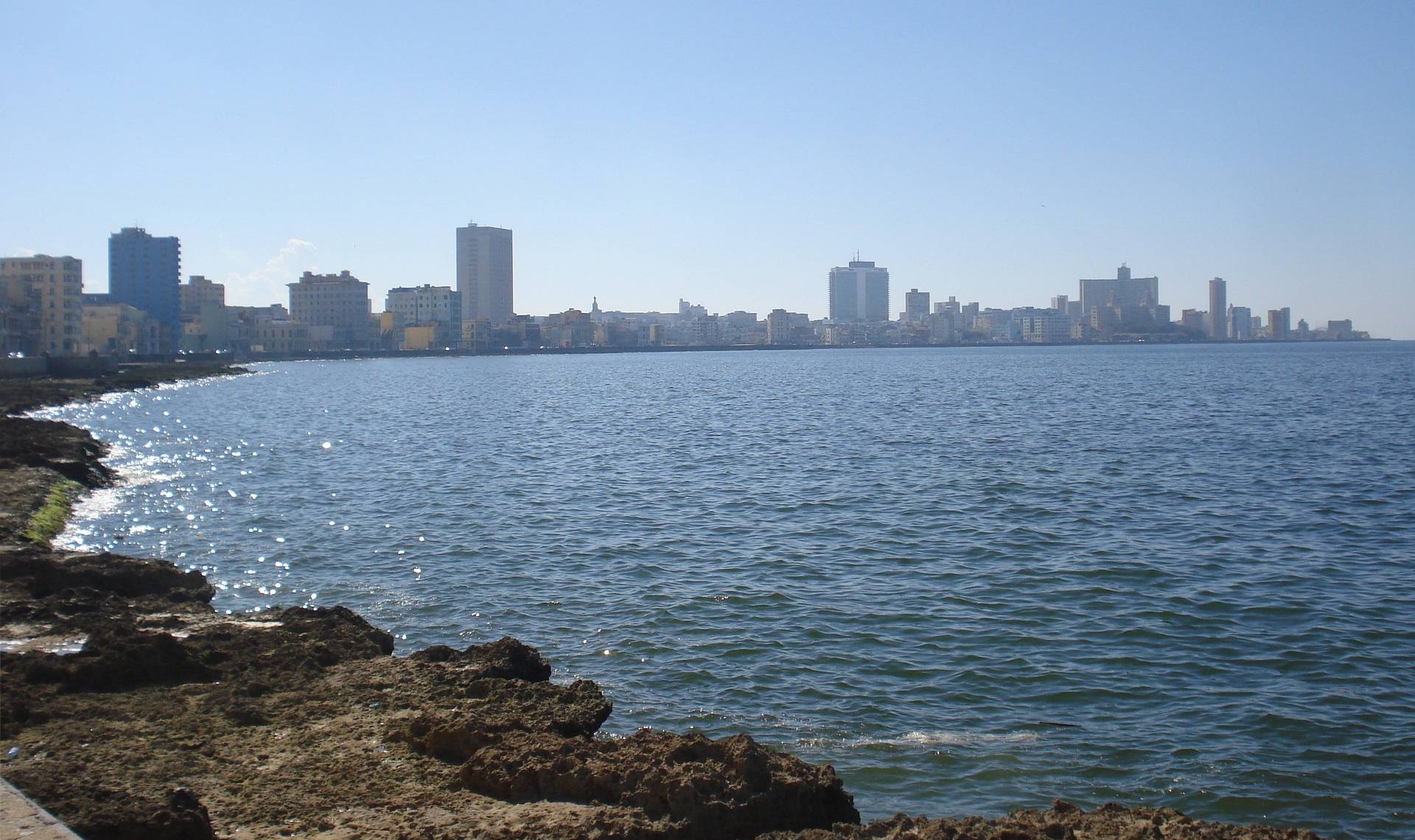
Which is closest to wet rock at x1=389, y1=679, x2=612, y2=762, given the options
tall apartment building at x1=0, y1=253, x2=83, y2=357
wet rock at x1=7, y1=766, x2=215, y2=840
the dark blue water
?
the dark blue water

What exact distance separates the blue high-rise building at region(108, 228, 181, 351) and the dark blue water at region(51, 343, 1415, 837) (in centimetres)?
16322

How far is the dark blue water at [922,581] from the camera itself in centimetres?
943

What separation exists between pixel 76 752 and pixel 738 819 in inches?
186

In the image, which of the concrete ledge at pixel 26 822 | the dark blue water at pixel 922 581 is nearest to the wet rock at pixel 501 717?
the dark blue water at pixel 922 581

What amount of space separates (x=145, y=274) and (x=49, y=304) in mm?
81570

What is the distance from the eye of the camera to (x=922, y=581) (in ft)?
51.6

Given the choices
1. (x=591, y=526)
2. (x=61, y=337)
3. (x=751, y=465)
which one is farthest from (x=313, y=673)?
(x=61, y=337)

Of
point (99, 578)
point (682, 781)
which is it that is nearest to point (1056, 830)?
point (682, 781)

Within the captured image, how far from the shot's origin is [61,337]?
369 feet

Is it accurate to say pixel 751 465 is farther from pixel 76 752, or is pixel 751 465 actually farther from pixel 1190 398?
pixel 1190 398

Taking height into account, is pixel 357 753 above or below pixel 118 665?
below

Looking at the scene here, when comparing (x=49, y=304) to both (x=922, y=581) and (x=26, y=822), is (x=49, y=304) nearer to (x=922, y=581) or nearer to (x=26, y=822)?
(x=922, y=581)

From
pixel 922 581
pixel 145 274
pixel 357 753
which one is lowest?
pixel 922 581

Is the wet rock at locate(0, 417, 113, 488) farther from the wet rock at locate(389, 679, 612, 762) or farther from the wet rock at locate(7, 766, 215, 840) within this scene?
the wet rock at locate(7, 766, 215, 840)
